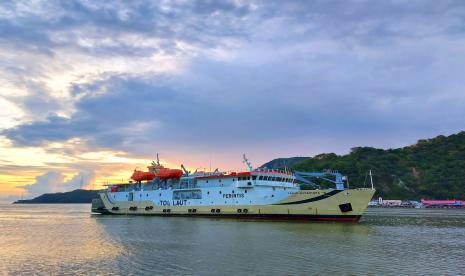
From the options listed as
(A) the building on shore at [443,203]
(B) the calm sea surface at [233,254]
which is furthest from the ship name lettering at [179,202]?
(A) the building on shore at [443,203]

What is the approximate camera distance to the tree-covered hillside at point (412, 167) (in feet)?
501

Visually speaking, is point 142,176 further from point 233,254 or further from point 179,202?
point 233,254

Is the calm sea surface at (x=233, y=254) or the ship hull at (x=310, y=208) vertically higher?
the ship hull at (x=310, y=208)

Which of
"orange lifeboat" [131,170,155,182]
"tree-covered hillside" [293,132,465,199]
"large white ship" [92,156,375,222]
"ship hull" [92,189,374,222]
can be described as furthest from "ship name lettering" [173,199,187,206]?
"tree-covered hillside" [293,132,465,199]

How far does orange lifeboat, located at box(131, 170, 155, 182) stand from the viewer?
222 feet

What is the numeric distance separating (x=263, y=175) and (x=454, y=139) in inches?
6263

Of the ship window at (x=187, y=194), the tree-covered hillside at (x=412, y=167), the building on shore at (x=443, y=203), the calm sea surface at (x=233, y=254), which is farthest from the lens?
the tree-covered hillside at (x=412, y=167)

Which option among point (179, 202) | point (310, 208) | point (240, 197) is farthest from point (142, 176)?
point (310, 208)

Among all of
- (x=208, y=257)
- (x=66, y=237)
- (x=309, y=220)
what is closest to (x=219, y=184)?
(x=309, y=220)

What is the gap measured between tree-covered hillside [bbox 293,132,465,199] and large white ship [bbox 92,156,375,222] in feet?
338

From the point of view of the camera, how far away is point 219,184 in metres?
57.1

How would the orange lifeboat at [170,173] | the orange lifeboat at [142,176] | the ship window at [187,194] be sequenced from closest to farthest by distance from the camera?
1. the ship window at [187,194]
2. the orange lifeboat at [170,173]
3. the orange lifeboat at [142,176]

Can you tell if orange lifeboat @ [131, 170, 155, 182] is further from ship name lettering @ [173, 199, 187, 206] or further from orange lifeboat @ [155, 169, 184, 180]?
ship name lettering @ [173, 199, 187, 206]

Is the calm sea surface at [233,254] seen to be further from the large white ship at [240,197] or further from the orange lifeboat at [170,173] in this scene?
the orange lifeboat at [170,173]
